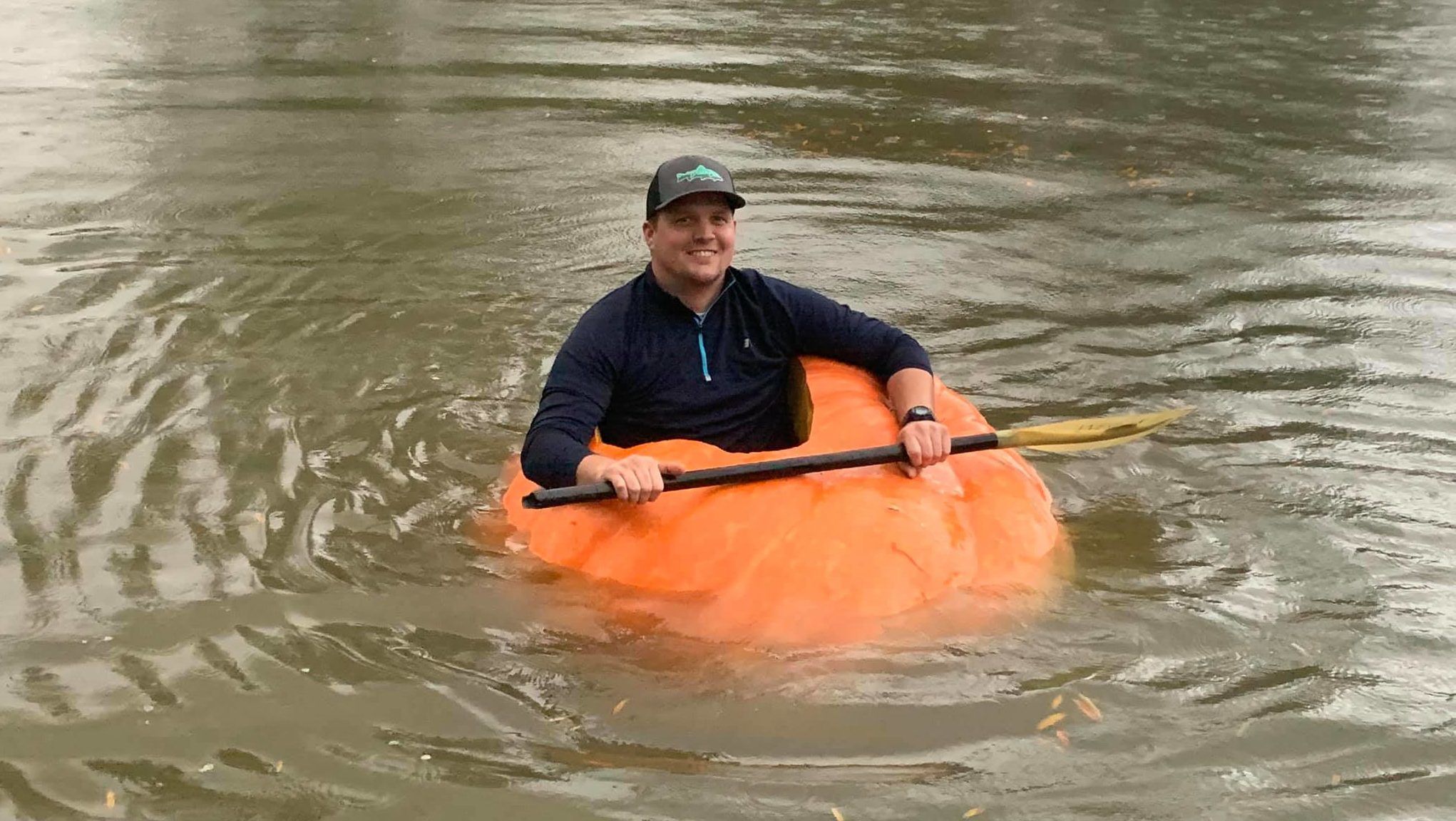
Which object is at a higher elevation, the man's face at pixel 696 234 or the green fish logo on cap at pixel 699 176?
the green fish logo on cap at pixel 699 176

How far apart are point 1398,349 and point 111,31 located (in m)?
11.3

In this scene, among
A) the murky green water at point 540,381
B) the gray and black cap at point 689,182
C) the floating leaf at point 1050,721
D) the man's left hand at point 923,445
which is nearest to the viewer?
the murky green water at point 540,381

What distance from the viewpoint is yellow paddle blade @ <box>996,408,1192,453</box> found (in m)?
4.44

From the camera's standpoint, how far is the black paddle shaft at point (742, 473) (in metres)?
3.91

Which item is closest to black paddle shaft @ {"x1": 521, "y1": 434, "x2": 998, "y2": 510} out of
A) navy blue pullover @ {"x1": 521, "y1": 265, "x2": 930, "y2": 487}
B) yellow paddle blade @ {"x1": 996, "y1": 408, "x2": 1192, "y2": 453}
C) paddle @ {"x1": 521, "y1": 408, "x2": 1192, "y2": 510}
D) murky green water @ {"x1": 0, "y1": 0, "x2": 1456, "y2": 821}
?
paddle @ {"x1": 521, "y1": 408, "x2": 1192, "y2": 510}

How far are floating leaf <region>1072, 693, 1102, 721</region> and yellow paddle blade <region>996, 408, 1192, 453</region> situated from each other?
2.99 feet

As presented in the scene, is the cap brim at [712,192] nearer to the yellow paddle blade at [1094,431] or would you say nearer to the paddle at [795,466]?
the paddle at [795,466]

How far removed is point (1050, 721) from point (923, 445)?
0.90 m

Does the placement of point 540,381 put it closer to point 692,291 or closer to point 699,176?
point 692,291

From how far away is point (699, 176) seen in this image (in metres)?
4.21

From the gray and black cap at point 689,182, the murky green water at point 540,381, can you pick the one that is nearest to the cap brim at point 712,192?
the gray and black cap at point 689,182

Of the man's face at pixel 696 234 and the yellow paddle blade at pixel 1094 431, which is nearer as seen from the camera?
Answer: the man's face at pixel 696 234

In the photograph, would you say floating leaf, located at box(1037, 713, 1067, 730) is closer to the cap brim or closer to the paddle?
the paddle

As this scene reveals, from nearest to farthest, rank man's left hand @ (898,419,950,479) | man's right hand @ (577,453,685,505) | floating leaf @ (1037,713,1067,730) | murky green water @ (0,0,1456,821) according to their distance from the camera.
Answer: murky green water @ (0,0,1456,821) < floating leaf @ (1037,713,1067,730) < man's right hand @ (577,453,685,505) < man's left hand @ (898,419,950,479)
